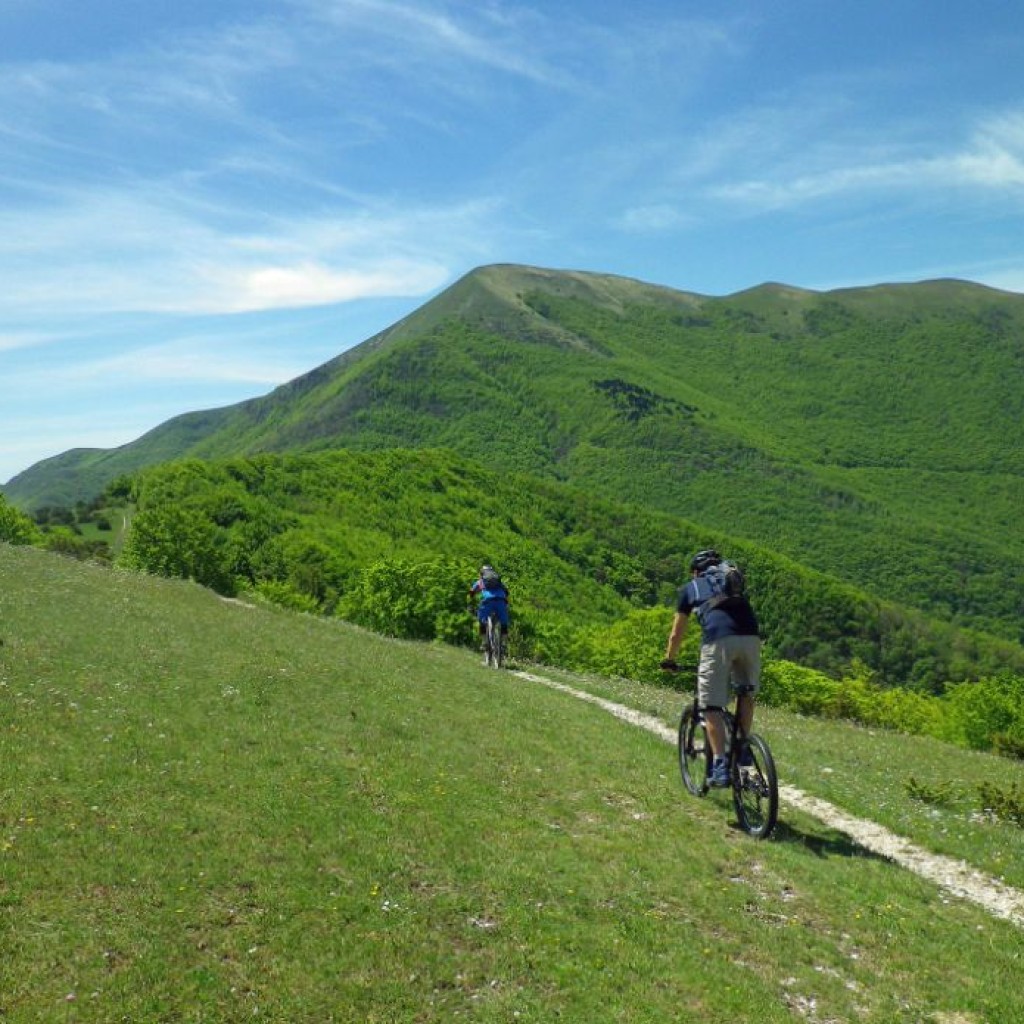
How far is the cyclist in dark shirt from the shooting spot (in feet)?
41.0

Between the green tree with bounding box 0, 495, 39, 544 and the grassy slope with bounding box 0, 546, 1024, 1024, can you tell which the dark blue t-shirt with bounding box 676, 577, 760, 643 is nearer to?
the grassy slope with bounding box 0, 546, 1024, 1024

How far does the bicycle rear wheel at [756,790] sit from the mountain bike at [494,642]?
1710 centimetres

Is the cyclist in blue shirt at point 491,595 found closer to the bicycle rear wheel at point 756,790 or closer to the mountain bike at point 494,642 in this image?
the mountain bike at point 494,642

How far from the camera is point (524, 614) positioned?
49.0 metres

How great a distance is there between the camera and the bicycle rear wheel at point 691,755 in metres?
14.4

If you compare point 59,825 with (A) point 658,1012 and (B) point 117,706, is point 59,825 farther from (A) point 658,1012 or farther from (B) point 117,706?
(A) point 658,1012

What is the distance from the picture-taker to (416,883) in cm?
995

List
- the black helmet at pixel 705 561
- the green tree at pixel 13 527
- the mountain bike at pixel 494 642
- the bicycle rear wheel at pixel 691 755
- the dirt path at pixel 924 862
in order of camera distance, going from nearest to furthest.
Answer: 1. the dirt path at pixel 924 862
2. the black helmet at pixel 705 561
3. the bicycle rear wheel at pixel 691 755
4. the mountain bike at pixel 494 642
5. the green tree at pixel 13 527

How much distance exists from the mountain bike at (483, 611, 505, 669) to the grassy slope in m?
11.2

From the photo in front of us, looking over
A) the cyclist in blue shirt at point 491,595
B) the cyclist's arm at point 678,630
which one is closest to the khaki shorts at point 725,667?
the cyclist's arm at point 678,630

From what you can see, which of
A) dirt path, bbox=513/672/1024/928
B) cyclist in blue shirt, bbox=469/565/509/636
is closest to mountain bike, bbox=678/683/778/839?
dirt path, bbox=513/672/1024/928

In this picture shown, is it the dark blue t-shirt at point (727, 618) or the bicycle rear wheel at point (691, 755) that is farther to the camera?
the bicycle rear wheel at point (691, 755)

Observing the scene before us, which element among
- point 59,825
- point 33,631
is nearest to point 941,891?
point 59,825

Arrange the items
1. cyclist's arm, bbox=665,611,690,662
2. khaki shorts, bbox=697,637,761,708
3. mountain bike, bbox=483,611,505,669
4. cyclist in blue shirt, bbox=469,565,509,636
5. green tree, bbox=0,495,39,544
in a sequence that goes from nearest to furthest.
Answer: khaki shorts, bbox=697,637,761,708, cyclist's arm, bbox=665,611,690,662, cyclist in blue shirt, bbox=469,565,509,636, mountain bike, bbox=483,611,505,669, green tree, bbox=0,495,39,544
